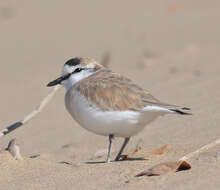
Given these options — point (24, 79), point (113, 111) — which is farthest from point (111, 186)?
point (24, 79)

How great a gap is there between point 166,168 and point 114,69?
21.8 ft

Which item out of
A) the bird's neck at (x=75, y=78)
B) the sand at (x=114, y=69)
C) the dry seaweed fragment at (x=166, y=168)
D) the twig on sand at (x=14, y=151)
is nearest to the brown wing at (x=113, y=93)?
the bird's neck at (x=75, y=78)

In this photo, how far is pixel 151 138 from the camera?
6.62m

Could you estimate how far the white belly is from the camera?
5.24 metres

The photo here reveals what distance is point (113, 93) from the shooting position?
545cm

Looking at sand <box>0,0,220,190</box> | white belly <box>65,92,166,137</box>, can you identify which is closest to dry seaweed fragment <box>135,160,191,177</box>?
sand <box>0,0,220,190</box>

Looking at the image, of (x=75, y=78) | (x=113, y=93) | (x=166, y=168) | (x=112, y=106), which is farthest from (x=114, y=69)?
(x=166, y=168)

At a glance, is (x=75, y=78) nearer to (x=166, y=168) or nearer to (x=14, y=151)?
(x=14, y=151)

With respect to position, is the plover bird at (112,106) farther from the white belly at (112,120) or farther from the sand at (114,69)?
the sand at (114,69)

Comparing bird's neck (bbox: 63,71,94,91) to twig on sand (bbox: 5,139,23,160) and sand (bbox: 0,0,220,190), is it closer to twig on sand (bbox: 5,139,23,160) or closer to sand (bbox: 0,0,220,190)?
sand (bbox: 0,0,220,190)

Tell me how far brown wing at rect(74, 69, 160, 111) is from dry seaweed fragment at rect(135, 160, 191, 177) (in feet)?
3.15

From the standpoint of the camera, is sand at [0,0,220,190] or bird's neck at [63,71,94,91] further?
bird's neck at [63,71,94,91]

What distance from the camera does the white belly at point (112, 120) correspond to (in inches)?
206

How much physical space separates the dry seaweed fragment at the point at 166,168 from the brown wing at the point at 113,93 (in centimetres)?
96
